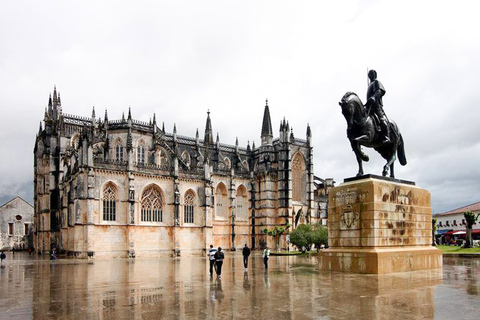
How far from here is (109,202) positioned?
44.7m

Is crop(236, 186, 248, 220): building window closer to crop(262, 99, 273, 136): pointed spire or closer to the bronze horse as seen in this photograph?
crop(262, 99, 273, 136): pointed spire

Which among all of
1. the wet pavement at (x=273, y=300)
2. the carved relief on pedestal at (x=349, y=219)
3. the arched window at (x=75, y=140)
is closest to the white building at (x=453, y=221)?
the arched window at (x=75, y=140)

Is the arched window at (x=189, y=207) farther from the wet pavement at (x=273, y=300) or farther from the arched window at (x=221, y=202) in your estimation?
the wet pavement at (x=273, y=300)

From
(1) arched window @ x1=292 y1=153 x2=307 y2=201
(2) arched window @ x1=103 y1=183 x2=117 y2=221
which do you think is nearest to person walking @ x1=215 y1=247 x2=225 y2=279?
(2) arched window @ x1=103 y1=183 x2=117 y2=221

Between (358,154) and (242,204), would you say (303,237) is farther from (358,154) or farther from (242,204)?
(358,154)

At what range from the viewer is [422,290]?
1159cm

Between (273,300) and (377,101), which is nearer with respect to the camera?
(273,300)

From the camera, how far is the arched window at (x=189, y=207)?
50.8m

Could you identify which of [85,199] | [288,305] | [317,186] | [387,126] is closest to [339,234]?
[387,126]

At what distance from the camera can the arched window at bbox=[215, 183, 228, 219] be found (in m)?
61.2

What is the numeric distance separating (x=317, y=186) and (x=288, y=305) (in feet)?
226

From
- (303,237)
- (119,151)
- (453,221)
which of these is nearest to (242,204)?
(119,151)

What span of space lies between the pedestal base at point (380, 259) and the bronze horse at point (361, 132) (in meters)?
3.13

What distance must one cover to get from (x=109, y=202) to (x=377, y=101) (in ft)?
113
